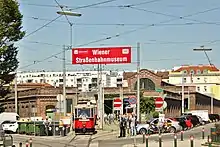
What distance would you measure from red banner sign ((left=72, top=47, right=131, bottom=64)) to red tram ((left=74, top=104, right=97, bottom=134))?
15.3ft

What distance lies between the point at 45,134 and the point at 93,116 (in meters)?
5.09

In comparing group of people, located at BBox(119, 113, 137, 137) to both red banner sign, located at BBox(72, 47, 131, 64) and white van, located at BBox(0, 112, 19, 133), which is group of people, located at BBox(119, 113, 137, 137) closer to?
red banner sign, located at BBox(72, 47, 131, 64)

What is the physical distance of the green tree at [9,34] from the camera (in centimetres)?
3120

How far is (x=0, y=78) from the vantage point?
3247cm

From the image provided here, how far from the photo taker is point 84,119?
165 feet

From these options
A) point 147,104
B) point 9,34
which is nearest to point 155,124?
point 9,34

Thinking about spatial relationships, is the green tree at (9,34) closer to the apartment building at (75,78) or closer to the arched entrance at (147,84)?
the arched entrance at (147,84)

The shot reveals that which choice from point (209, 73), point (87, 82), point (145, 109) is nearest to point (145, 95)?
point (145, 109)

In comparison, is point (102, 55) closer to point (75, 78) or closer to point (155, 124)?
point (155, 124)

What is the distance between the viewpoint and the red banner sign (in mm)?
47675

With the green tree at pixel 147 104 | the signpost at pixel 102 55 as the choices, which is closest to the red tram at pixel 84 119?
the signpost at pixel 102 55

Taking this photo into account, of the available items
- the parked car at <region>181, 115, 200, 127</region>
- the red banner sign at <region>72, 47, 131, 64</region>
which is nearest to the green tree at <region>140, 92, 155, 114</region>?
the parked car at <region>181, 115, 200, 127</region>

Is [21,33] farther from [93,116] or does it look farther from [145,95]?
[145,95]

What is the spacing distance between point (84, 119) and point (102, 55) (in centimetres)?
651
